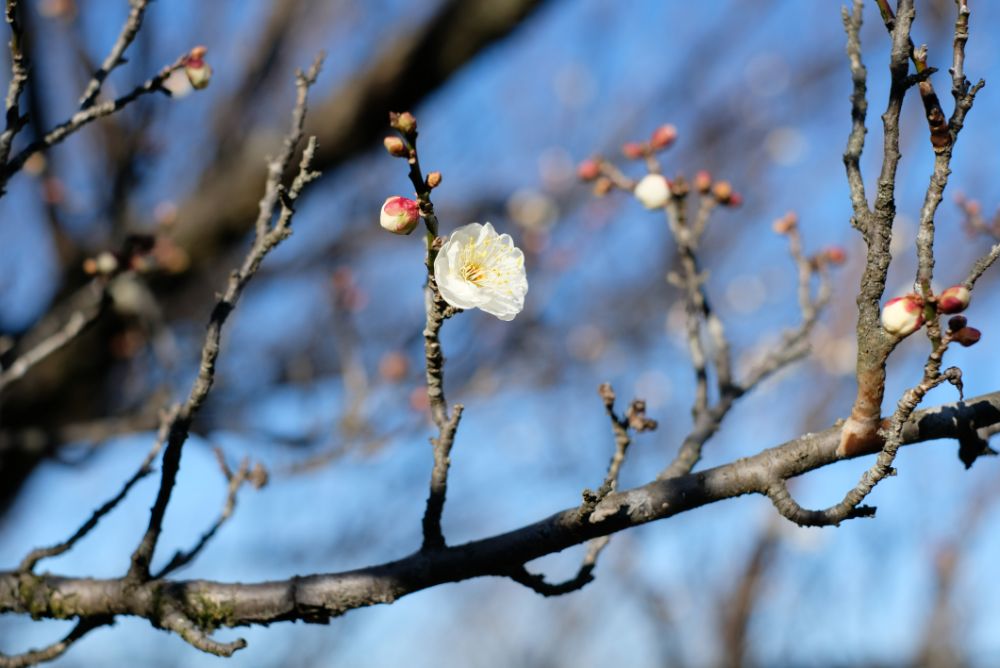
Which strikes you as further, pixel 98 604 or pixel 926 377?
pixel 98 604

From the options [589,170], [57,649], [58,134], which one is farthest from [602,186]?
[57,649]

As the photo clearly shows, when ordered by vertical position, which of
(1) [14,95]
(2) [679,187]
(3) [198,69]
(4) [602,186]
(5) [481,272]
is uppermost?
(3) [198,69]

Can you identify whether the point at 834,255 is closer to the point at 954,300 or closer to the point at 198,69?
the point at 954,300

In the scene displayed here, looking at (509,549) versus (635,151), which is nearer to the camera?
(509,549)

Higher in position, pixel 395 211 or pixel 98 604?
pixel 395 211

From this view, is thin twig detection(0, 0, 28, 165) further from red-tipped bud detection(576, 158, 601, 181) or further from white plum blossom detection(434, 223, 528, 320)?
red-tipped bud detection(576, 158, 601, 181)

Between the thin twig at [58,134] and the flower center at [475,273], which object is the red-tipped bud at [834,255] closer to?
the flower center at [475,273]

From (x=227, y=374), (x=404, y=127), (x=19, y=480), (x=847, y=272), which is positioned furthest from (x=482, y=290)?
(x=847, y=272)

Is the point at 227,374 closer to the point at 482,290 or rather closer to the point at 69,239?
the point at 69,239
